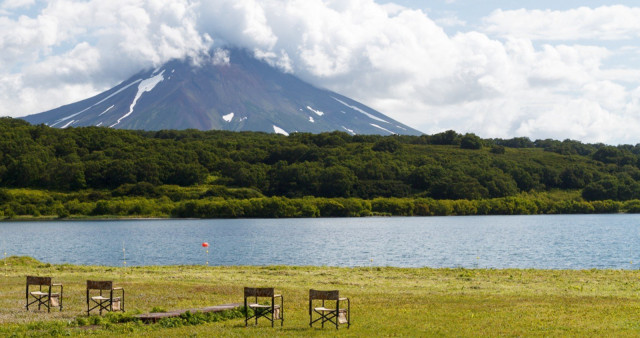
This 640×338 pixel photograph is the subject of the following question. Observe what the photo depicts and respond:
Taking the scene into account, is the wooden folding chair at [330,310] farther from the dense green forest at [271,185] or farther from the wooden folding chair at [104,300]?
the dense green forest at [271,185]

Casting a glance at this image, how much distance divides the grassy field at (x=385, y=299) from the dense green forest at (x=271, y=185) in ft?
373

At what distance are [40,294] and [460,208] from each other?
502 ft

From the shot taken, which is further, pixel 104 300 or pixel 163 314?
pixel 104 300

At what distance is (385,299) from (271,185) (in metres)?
153

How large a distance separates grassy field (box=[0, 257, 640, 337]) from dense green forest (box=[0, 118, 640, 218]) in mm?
113585

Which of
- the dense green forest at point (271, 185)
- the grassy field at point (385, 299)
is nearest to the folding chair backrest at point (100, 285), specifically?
the grassy field at point (385, 299)

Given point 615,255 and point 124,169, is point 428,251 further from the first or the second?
point 124,169

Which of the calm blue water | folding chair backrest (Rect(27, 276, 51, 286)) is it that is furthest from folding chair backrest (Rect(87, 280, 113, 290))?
the calm blue water

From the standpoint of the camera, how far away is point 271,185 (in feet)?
587

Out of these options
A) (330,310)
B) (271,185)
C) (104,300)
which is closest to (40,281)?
(104,300)

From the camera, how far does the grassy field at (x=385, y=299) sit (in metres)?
19.2

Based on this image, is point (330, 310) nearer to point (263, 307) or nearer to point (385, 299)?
point (263, 307)

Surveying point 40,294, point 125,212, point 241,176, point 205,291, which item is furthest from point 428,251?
point 241,176

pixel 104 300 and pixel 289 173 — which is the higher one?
pixel 289 173
